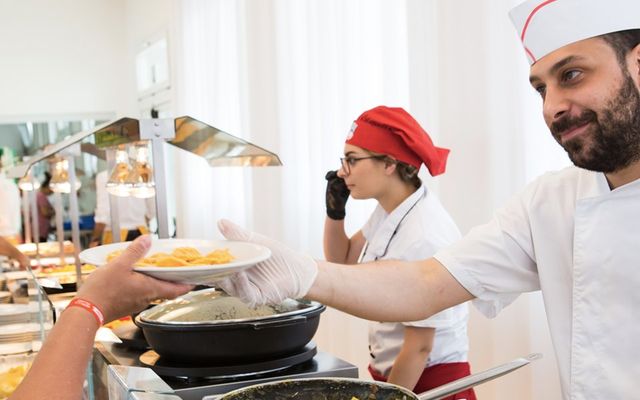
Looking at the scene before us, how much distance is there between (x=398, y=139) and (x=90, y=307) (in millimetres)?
1475

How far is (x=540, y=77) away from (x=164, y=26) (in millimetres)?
7717

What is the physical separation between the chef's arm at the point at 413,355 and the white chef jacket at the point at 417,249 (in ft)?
0.23

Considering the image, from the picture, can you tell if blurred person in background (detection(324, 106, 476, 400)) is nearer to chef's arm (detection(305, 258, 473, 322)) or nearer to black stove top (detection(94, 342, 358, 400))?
chef's arm (detection(305, 258, 473, 322))

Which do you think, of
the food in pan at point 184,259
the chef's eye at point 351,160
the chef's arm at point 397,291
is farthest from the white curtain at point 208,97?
the food in pan at point 184,259

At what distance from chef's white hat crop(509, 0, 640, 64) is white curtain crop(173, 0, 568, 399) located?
1229mm

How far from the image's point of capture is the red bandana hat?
2.47m

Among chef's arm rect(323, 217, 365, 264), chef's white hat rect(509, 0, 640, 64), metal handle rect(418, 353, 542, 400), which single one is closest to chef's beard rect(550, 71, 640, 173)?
chef's white hat rect(509, 0, 640, 64)

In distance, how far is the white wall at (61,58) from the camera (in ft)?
32.0

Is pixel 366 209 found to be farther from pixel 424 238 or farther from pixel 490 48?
pixel 424 238

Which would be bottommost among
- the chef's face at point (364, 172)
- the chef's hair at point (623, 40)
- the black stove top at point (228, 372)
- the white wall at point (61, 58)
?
the black stove top at point (228, 372)

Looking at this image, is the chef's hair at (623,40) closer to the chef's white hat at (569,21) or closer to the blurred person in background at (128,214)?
the chef's white hat at (569,21)

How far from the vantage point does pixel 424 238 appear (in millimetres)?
2234

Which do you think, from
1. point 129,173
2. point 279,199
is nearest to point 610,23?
point 129,173

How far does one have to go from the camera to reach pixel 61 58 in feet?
32.6
